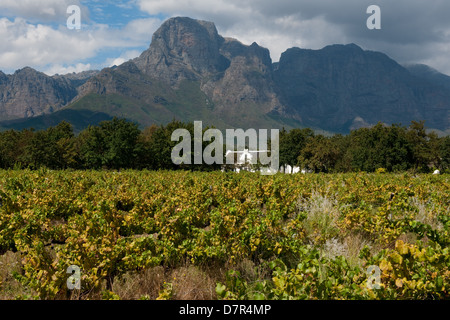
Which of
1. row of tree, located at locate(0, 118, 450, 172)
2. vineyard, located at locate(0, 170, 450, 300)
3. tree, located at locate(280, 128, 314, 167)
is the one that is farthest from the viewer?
tree, located at locate(280, 128, 314, 167)

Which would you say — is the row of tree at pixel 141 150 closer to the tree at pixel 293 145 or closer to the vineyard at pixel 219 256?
the tree at pixel 293 145

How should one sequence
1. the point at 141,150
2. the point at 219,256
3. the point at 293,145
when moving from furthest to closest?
the point at 293,145
the point at 141,150
the point at 219,256

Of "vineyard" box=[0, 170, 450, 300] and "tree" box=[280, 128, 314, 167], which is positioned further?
"tree" box=[280, 128, 314, 167]

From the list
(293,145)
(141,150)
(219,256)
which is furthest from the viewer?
(293,145)

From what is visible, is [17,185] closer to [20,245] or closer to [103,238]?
[20,245]

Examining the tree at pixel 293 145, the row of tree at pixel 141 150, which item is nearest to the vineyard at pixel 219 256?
the row of tree at pixel 141 150

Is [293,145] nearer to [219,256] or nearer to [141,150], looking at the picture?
[141,150]

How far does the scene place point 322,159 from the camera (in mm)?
57844

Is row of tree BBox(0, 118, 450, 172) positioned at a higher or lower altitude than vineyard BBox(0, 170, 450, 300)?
higher

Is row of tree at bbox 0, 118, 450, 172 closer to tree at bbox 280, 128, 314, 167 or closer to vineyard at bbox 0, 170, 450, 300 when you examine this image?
tree at bbox 280, 128, 314, 167

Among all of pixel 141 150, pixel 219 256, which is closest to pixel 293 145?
pixel 141 150

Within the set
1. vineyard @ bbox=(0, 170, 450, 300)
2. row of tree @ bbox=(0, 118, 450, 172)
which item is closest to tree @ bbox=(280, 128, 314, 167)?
row of tree @ bbox=(0, 118, 450, 172)

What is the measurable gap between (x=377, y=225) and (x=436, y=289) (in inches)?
108

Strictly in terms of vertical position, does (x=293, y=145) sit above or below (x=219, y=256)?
above
